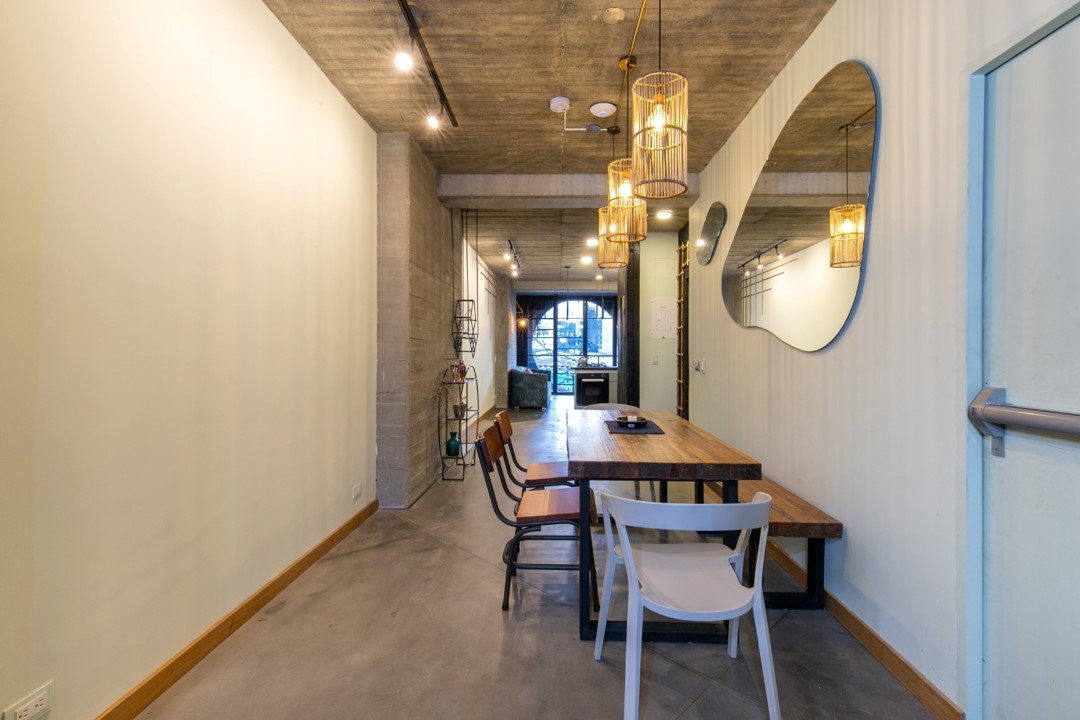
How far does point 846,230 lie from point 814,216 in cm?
34

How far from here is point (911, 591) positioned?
174 cm

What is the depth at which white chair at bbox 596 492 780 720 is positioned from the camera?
1.37 metres

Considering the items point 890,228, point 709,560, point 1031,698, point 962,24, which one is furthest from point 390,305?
point 1031,698

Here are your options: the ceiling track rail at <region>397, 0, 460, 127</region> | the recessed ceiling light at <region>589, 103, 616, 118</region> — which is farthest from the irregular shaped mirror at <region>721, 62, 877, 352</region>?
the ceiling track rail at <region>397, 0, 460, 127</region>

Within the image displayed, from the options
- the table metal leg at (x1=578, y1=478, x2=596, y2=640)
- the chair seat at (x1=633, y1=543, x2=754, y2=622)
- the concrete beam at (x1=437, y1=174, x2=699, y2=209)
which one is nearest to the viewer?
the chair seat at (x1=633, y1=543, x2=754, y2=622)

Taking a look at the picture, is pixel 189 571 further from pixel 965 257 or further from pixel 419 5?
pixel 965 257

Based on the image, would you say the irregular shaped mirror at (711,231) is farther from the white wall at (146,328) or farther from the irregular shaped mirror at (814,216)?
the white wall at (146,328)

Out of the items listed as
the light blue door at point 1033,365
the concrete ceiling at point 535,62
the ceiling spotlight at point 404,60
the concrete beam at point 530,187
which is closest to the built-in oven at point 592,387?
the concrete beam at point 530,187

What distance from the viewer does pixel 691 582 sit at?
5.20ft

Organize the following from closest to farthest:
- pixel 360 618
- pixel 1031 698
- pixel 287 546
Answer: pixel 1031 698 < pixel 360 618 < pixel 287 546

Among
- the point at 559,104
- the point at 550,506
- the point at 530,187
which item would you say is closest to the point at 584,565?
the point at 550,506

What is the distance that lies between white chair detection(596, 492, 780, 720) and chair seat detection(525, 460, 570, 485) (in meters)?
1.11

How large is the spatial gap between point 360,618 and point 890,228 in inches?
114

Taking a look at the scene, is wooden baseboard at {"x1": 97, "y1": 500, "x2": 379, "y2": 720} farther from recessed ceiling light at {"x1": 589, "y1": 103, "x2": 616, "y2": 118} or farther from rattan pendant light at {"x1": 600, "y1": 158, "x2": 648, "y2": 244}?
recessed ceiling light at {"x1": 589, "y1": 103, "x2": 616, "y2": 118}
